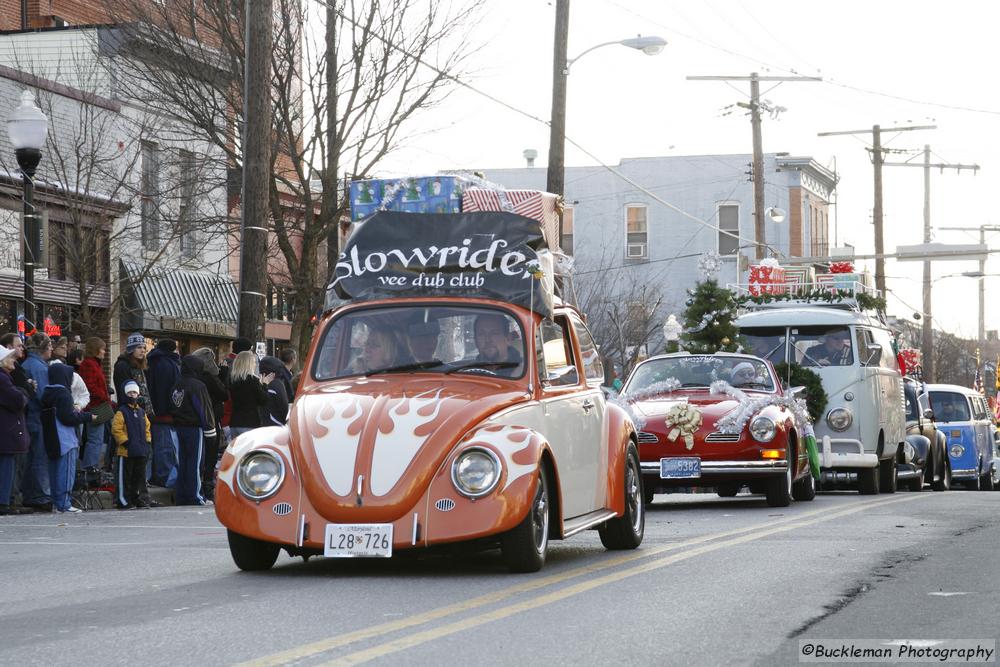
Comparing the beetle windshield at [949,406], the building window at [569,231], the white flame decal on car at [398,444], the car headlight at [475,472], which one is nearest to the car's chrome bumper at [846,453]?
the beetle windshield at [949,406]

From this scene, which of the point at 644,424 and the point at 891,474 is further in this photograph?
the point at 891,474

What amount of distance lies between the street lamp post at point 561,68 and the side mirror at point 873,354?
6.05m

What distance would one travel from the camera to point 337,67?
26500 millimetres

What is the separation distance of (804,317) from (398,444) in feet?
46.5

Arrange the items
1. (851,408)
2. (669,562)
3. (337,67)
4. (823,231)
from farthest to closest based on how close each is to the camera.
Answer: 1. (823,231)
2. (337,67)
3. (851,408)
4. (669,562)

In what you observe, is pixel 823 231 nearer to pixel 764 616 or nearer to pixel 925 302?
pixel 925 302

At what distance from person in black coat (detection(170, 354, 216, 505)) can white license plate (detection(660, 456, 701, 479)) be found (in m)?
5.25

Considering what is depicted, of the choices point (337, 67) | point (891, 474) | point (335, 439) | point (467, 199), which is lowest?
point (891, 474)

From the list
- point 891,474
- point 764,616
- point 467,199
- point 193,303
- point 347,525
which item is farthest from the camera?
point 193,303

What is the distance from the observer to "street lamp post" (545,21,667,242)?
26562 millimetres

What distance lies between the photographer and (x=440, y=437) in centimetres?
966

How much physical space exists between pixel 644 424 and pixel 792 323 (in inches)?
229

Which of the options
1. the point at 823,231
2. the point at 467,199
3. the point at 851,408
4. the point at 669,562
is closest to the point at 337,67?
the point at 851,408

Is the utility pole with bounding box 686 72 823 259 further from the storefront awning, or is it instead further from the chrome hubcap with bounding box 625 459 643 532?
the chrome hubcap with bounding box 625 459 643 532
